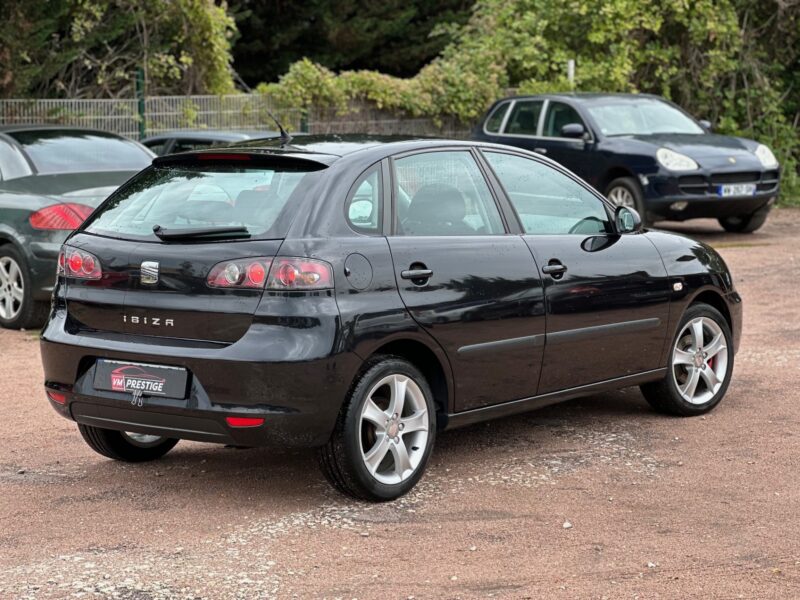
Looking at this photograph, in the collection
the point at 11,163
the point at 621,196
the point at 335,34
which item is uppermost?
the point at 335,34

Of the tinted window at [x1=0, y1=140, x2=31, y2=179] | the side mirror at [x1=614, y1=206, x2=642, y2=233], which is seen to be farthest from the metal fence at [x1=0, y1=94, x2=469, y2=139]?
the side mirror at [x1=614, y1=206, x2=642, y2=233]

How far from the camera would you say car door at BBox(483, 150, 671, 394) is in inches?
263

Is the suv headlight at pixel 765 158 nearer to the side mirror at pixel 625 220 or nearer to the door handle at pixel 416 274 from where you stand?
the side mirror at pixel 625 220

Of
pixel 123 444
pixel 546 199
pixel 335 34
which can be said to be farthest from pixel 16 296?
pixel 335 34

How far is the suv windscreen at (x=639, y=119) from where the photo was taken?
55.5ft

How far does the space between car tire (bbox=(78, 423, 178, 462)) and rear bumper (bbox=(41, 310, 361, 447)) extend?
2.69 feet

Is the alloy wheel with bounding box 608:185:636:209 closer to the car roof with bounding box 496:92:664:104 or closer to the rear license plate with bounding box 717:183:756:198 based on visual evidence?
the rear license plate with bounding box 717:183:756:198

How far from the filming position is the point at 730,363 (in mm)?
7789

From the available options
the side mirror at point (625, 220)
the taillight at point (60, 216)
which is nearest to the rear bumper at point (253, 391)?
the side mirror at point (625, 220)

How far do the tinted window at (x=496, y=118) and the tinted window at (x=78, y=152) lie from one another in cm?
727

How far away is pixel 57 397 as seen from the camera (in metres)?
6.12

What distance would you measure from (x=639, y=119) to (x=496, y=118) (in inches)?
83.5

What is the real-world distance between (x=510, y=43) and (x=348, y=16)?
11.6 m

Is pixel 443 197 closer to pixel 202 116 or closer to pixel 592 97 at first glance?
pixel 592 97
